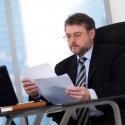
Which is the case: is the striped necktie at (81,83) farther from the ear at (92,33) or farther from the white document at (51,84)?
the white document at (51,84)

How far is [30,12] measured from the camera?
3703 millimetres

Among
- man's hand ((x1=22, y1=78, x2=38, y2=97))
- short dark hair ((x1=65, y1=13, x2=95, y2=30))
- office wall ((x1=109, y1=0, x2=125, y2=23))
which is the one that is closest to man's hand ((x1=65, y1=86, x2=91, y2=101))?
man's hand ((x1=22, y1=78, x2=38, y2=97))

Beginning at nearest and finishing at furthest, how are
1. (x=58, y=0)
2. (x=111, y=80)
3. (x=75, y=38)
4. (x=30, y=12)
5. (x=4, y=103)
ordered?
(x=4, y=103)
(x=111, y=80)
(x=75, y=38)
(x=30, y=12)
(x=58, y=0)

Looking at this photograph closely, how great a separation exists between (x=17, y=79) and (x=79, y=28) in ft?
4.94

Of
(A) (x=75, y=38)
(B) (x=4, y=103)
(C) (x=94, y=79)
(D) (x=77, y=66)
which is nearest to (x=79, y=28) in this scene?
(A) (x=75, y=38)

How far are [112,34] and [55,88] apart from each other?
27.9 inches

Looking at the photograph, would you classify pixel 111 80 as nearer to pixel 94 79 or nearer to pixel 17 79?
pixel 94 79

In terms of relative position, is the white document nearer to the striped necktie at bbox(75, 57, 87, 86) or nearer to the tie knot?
the striped necktie at bbox(75, 57, 87, 86)

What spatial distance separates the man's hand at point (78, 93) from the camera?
56.1 inches

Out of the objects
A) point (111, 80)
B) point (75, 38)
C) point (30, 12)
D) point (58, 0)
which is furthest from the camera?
point (58, 0)

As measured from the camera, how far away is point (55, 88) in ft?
4.89

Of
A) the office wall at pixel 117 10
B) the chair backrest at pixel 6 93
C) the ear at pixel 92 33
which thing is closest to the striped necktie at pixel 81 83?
the ear at pixel 92 33

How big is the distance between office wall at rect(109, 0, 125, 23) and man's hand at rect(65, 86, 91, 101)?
2.77 meters

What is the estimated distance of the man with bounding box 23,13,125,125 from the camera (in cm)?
160
